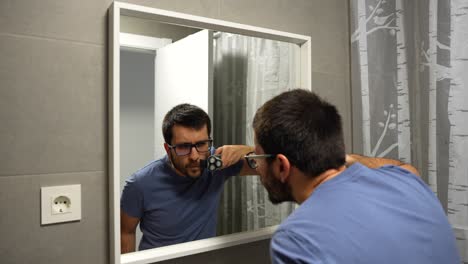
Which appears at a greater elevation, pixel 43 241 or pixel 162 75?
pixel 162 75

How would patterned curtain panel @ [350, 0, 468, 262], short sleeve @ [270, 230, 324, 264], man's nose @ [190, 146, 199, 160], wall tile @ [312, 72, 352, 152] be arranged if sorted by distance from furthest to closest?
1. wall tile @ [312, 72, 352, 152]
2. patterned curtain panel @ [350, 0, 468, 262]
3. man's nose @ [190, 146, 199, 160]
4. short sleeve @ [270, 230, 324, 264]

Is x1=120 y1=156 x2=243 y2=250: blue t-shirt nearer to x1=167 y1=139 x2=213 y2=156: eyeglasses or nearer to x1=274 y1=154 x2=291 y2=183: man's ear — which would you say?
x1=167 y1=139 x2=213 y2=156: eyeglasses

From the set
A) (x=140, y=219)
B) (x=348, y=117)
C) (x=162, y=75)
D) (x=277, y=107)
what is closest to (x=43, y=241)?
(x=140, y=219)

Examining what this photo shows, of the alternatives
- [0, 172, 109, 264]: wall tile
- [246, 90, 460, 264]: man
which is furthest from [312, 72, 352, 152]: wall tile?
[0, 172, 109, 264]: wall tile

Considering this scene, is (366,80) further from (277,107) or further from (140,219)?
(140,219)

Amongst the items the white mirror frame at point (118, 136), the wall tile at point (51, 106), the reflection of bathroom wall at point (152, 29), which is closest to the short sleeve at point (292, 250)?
the white mirror frame at point (118, 136)

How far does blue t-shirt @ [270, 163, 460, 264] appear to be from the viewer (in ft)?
2.41

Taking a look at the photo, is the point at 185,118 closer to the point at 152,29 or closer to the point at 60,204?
the point at 152,29

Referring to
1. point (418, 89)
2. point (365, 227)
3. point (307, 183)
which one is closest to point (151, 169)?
point (307, 183)

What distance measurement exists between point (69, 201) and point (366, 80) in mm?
1131

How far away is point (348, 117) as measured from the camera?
1.54 m

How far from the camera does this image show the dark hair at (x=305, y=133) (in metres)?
0.91

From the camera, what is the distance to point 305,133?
35.8 inches

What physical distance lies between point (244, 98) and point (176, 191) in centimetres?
38
